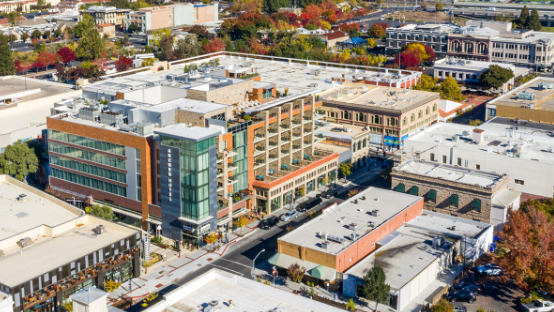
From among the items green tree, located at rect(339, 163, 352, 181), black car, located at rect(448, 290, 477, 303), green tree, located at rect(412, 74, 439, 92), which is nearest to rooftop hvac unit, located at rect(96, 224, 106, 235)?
black car, located at rect(448, 290, 477, 303)

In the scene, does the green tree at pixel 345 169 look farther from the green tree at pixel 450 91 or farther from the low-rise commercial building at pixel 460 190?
the green tree at pixel 450 91

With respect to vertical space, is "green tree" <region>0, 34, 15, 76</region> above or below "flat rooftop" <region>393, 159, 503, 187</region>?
above

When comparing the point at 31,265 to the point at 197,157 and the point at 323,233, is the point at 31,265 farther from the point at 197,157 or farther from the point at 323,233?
the point at 323,233

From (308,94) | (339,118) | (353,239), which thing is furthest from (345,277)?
(339,118)

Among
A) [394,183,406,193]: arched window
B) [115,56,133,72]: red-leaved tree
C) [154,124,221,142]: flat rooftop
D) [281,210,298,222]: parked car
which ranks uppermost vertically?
[115,56,133,72]: red-leaved tree

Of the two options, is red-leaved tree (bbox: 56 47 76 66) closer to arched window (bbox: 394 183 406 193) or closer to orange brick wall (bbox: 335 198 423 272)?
arched window (bbox: 394 183 406 193)

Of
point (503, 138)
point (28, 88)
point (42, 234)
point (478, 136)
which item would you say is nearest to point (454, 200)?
point (478, 136)

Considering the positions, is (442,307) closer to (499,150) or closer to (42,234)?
(499,150)
